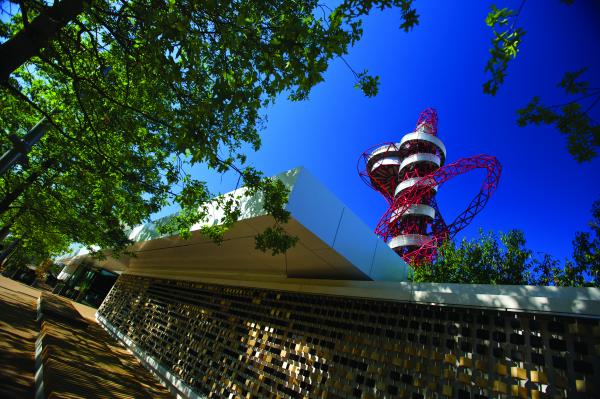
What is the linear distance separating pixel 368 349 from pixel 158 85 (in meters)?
6.00

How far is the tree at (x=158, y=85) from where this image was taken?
120 inches

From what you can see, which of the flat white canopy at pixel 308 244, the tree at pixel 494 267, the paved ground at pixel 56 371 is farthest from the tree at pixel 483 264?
the paved ground at pixel 56 371

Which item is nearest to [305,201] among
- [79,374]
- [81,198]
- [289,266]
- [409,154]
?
[289,266]

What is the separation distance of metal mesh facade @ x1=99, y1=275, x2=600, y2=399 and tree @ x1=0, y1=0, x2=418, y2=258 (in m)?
2.39

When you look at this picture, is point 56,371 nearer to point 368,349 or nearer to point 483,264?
point 368,349

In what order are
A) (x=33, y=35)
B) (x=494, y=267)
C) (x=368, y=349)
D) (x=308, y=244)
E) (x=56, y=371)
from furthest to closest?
(x=494, y=267)
(x=308, y=244)
(x=368, y=349)
(x=56, y=371)
(x=33, y=35)

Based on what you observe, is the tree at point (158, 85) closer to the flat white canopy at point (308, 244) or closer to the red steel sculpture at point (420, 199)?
the flat white canopy at point (308, 244)

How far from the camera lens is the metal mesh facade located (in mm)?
3340

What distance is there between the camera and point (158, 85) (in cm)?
542

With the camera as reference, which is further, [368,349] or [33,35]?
[368,349]

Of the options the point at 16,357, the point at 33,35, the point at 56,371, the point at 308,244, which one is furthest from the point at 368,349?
the point at 16,357

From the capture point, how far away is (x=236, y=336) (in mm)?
7586

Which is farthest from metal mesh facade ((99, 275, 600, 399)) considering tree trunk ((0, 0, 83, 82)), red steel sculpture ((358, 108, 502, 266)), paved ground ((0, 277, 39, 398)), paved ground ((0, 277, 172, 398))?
red steel sculpture ((358, 108, 502, 266))

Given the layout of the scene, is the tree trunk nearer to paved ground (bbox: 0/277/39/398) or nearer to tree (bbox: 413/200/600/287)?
paved ground (bbox: 0/277/39/398)
